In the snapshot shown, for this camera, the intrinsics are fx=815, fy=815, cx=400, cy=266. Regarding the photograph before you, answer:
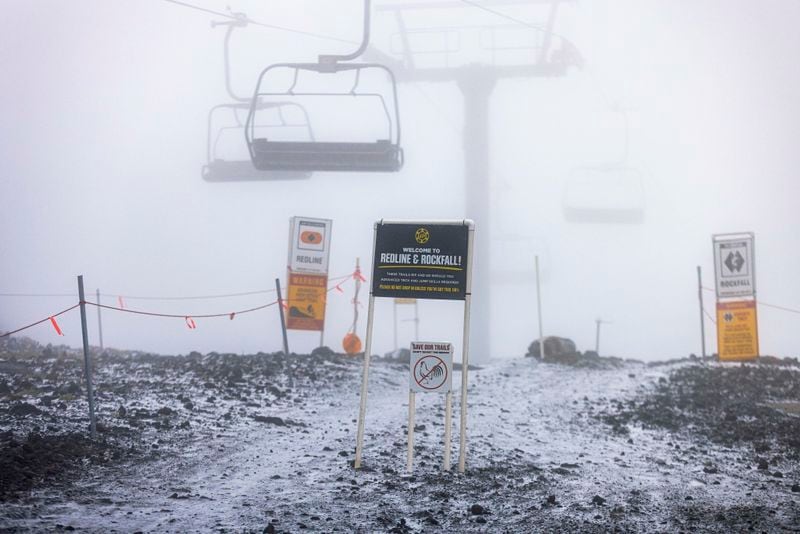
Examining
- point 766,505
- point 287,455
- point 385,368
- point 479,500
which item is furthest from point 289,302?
point 766,505

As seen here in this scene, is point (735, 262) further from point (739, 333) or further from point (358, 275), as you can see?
point (358, 275)

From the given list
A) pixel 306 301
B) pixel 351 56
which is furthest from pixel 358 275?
pixel 351 56

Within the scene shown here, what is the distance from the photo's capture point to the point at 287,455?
999cm

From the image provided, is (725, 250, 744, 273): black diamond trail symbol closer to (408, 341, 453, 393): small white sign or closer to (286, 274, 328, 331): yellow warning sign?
(286, 274, 328, 331): yellow warning sign

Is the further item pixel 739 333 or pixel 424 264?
pixel 739 333

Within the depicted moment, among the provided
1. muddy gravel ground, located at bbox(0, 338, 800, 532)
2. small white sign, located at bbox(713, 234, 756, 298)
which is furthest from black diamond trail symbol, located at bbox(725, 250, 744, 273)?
muddy gravel ground, located at bbox(0, 338, 800, 532)

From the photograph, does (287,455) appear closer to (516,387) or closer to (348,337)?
(516,387)

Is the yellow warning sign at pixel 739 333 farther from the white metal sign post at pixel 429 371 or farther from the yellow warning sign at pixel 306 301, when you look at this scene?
the white metal sign post at pixel 429 371

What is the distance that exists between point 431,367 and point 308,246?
8.44 metres

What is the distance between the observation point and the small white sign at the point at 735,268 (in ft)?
59.5

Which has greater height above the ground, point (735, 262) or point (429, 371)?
point (735, 262)

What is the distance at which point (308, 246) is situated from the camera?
665 inches

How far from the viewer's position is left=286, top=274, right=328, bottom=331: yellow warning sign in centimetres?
1681

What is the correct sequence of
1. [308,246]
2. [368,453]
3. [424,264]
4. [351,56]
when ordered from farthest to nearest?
[308,246] → [351,56] → [368,453] → [424,264]
